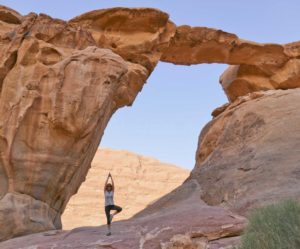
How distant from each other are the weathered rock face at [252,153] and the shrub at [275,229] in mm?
2711

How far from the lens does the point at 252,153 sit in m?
13.2

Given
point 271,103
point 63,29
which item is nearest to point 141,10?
point 63,29

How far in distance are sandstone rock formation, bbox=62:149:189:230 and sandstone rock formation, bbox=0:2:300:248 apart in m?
26.3

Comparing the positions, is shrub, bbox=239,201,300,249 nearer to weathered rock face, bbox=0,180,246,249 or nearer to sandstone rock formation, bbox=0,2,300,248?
weathered rock face, bbox=0,180,246,249

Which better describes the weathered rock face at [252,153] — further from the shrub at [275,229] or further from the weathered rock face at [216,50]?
the weathered rock face at [216,50]

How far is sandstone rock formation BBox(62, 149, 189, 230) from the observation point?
43.3m

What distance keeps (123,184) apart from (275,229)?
144 ft

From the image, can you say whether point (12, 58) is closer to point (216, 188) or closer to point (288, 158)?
point (216, 188)

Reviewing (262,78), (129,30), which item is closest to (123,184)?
(262,78)

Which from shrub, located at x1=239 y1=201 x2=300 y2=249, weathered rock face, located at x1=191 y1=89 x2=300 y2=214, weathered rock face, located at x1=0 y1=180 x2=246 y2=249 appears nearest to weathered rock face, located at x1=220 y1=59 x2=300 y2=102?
weathered rock face, located at x1=191 y1=89 x2=300 y2=214

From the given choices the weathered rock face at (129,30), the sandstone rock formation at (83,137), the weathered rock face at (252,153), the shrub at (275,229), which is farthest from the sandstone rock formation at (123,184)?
the shrub at (275,229)

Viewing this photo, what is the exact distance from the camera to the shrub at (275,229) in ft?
20.8

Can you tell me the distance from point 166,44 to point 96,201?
28.3 metres

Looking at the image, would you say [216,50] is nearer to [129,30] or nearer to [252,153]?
[129,30]
